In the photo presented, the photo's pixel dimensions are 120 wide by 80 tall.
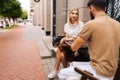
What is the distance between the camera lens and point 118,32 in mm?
2867

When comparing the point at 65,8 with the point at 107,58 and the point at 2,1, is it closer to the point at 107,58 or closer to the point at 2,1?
the point at 107,58

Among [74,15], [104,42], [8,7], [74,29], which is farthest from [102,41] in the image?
[8,7]

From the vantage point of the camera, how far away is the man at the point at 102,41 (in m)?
2.82

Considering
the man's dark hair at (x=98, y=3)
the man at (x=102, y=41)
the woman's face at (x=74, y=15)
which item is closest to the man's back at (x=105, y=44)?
the man at (x=102, y=41)

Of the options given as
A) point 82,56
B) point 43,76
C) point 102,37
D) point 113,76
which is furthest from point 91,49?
point 43,76

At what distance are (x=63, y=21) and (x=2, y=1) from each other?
13.3m

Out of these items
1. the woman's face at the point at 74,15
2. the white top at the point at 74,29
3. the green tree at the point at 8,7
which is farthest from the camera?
the green tree at the point at 8,7

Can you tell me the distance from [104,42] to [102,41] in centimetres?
3

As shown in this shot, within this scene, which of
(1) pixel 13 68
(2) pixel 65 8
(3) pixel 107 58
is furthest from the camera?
(2) pixel 65 8

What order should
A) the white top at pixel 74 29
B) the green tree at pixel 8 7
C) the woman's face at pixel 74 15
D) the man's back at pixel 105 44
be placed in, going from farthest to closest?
the green tree at pixel 8 7 < the white top at pixel 74 29 < the woman's face at pixel 74 15 < the man's back at pixel 105 44

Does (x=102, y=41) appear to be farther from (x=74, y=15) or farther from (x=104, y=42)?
(x=74, y=15)

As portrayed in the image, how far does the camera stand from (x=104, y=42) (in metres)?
2.81

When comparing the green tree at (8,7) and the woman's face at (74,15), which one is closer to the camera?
the woman's face at (74,15)

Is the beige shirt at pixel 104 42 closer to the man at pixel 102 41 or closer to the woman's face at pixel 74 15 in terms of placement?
the man at pixel 102 41
